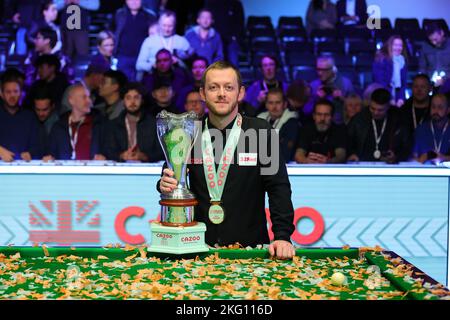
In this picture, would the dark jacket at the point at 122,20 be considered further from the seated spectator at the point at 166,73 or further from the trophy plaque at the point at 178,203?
the trophy plaque at the point at 178,203

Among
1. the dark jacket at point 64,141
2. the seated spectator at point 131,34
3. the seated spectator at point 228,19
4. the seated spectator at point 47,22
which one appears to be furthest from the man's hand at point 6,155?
the seated spectator at point 228,19

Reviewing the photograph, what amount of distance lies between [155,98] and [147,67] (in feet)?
2.80

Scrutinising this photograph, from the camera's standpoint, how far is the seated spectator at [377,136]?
8219 millimetres

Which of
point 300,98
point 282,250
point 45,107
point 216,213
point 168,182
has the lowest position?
point 282,250

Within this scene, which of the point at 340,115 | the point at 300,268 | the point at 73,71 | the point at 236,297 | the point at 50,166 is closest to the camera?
the point at 236,297

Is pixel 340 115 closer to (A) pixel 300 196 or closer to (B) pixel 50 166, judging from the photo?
(A) pixel 300 196

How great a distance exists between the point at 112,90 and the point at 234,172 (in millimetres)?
4319

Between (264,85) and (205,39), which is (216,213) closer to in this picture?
(264,85)

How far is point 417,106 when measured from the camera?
8.52 m

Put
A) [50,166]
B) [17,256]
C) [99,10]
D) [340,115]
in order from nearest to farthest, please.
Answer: [17,256] < [50,166] < [340,115] < [99,10]

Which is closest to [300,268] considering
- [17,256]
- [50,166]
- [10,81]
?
[17,256]

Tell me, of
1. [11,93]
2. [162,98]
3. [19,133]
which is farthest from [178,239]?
[11,93]

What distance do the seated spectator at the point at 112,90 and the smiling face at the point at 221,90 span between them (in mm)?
4227

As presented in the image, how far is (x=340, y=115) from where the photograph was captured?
8.81 metres
